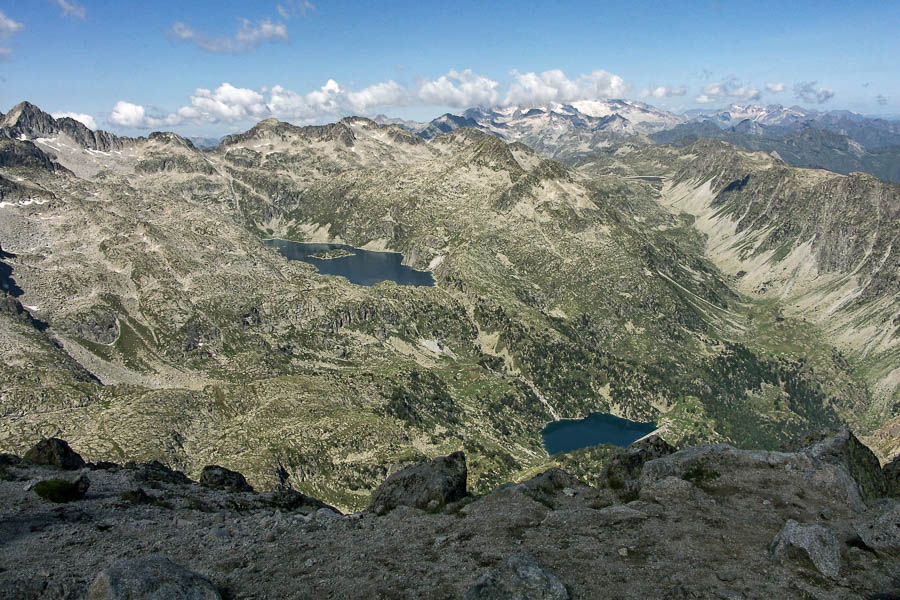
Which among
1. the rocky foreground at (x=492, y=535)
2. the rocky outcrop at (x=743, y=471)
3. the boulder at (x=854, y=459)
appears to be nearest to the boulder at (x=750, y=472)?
the rocky outcrop at (x=743, y=471)

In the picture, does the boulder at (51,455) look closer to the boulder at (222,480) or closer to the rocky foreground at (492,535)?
the rocky foreground at (492,535)

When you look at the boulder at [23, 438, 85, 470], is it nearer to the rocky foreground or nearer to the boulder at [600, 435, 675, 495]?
the rocky foreground

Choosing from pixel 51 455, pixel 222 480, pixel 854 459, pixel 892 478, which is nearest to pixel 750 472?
pixel 854 459

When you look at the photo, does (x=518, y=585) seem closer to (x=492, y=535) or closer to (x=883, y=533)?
(x=492, y=535)

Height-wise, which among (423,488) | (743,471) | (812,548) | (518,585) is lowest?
(423,488)

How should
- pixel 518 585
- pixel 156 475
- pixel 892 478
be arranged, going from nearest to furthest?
pixel 518 585 → pixel 892 478 → pixel 156 475

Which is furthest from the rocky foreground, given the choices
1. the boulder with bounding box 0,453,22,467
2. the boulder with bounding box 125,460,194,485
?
the boulder with bounding box 125,460,194,485
